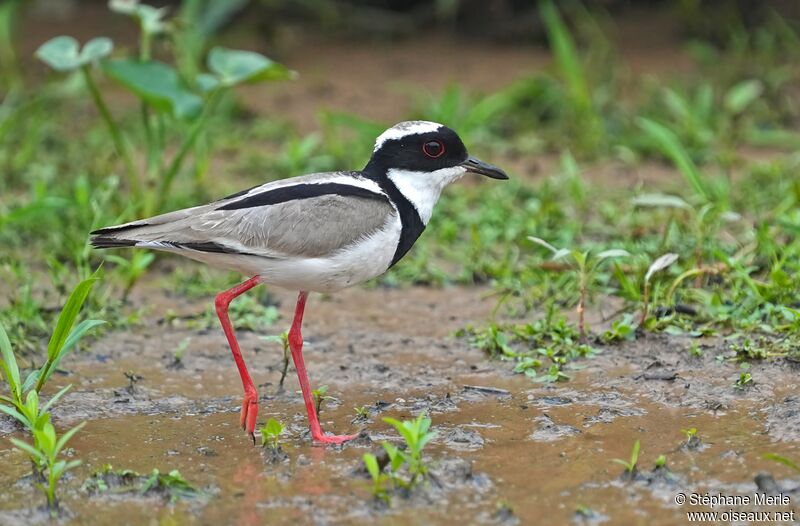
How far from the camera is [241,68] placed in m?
6.82

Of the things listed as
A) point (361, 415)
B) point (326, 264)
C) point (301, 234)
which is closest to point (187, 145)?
point (301, 234)

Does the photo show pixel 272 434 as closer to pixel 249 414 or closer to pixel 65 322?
pixel 249 414

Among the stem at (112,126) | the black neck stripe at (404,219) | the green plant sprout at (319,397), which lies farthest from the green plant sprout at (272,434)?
the stem at (112,126)

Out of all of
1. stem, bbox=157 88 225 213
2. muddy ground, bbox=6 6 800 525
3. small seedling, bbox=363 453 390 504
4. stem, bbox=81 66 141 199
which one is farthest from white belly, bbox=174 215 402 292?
stem, bbox=81 66 141 199

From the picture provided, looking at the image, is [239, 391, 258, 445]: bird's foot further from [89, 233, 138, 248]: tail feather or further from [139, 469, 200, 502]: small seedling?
[89, 233, 138, 248]: tail feather

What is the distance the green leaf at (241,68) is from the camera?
6738 millimetres

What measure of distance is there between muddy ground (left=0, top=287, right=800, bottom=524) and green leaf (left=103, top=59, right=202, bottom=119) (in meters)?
1.24

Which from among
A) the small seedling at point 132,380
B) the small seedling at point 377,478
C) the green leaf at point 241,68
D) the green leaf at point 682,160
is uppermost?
the green leaf at point 241,68

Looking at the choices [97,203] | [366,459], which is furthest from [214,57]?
[366,459]

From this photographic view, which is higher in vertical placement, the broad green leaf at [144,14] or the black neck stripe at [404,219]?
the broad green leaf at [144,14]

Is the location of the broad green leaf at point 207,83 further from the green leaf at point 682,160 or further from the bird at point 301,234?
the green leaf at point 682,160

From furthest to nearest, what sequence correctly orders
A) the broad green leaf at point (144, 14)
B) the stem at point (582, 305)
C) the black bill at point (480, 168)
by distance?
1. the broad green leaf at point (144, 14)
2. the stem at point (582, 305)
3. the black bill at point (480, 168)

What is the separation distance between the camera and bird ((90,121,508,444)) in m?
4.89

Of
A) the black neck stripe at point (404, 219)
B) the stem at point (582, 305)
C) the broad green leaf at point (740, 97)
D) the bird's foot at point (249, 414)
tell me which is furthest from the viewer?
the broad green leaf at point (740, 97)
